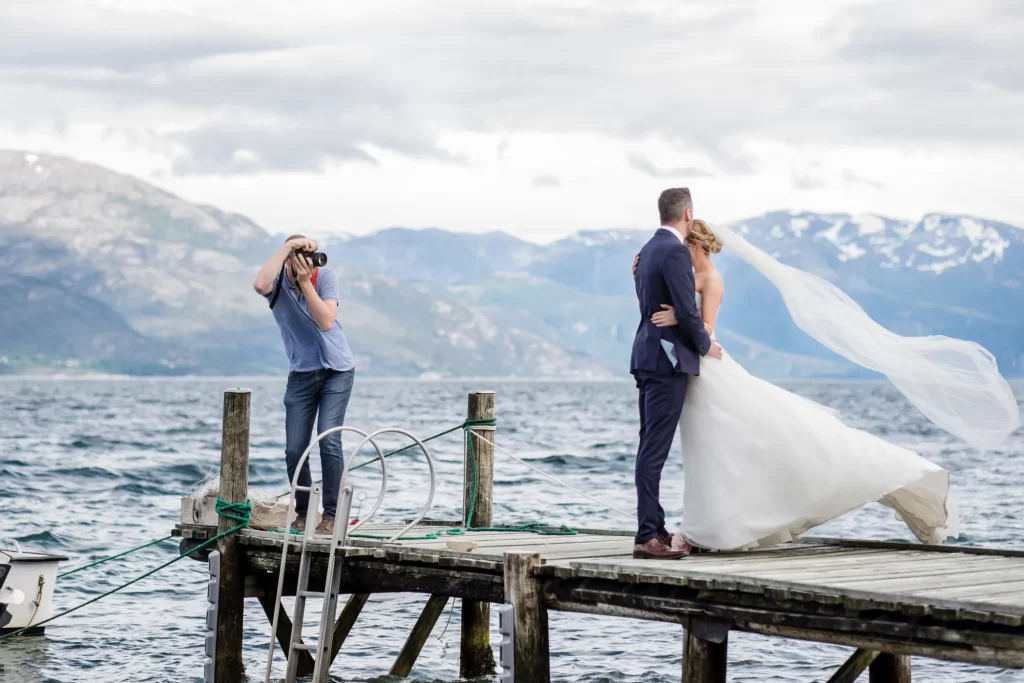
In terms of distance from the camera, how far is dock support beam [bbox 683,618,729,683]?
7.26 m

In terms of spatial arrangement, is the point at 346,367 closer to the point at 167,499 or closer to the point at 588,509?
the point at 588,509

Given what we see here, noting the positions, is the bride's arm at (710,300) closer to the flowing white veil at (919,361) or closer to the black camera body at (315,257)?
the flowing white veil at (919,361)

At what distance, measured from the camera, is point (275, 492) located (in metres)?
11.2

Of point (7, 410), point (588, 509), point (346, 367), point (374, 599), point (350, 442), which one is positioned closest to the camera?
point (346, 367)

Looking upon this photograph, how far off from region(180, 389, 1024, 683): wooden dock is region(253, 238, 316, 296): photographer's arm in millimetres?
1782

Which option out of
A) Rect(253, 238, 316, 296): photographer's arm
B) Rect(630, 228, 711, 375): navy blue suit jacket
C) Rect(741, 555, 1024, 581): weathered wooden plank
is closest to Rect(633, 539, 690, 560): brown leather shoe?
Rect(741, 555, 1024, 581): weathered wooden plank

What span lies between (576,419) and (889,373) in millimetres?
59498

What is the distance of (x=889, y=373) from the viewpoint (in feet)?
30.1

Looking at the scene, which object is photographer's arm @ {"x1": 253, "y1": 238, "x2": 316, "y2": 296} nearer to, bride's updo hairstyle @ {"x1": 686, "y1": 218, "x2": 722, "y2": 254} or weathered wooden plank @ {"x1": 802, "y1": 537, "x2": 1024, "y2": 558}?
bride's updo hairstyle @ {"x1": 686, "y1": 218, "x2": 722, "y2": 254}

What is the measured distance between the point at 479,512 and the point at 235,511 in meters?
2.28

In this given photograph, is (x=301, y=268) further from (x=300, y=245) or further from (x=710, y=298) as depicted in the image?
(x=710, y=298)

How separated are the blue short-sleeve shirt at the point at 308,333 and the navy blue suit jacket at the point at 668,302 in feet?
7.74

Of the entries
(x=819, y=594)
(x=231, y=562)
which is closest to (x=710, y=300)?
(x=819, y=594)

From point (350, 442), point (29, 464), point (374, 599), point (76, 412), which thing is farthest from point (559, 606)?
point (76, 412)
